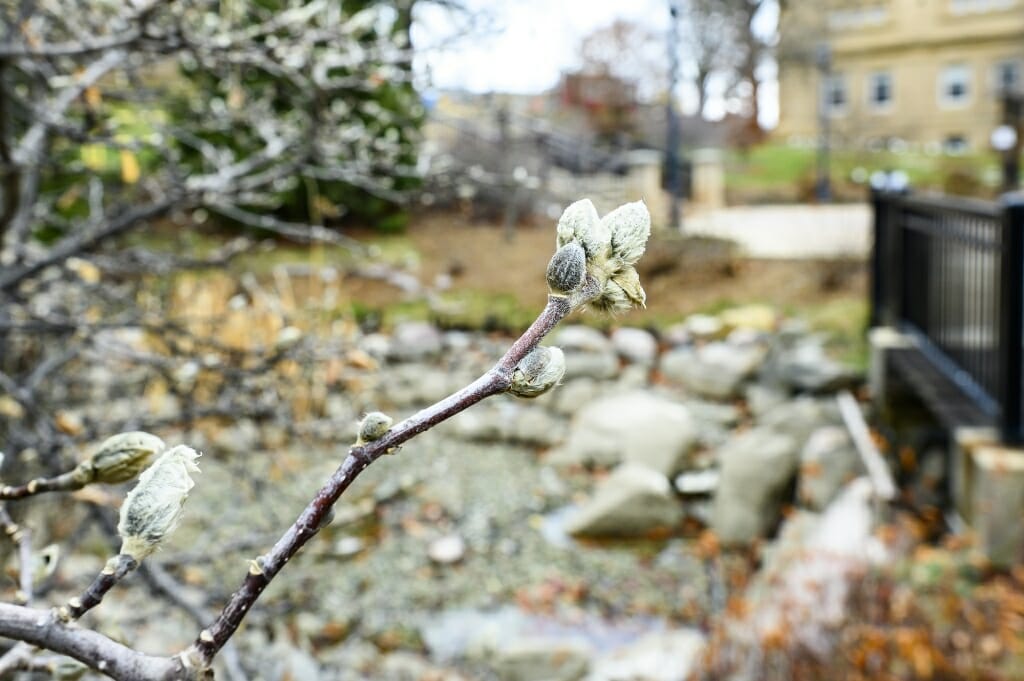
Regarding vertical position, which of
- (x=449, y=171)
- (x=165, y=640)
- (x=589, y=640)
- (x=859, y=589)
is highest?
(x=449, y=171)

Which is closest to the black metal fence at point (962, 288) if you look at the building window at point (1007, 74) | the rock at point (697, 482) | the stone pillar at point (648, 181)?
the rock at point (697, 482)

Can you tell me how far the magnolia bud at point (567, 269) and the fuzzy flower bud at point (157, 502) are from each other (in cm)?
24

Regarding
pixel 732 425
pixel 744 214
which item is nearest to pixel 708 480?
pixel 732 425

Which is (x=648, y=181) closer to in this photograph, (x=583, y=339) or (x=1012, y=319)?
(x=583, y=339)

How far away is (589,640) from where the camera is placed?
573 centimetres

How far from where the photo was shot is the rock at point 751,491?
270 inches

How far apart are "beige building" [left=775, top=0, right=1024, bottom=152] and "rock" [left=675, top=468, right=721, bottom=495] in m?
28.7

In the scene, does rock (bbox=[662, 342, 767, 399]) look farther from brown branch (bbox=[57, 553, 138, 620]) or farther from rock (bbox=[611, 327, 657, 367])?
brown branch (bbox=[57, 553, 138, 620])

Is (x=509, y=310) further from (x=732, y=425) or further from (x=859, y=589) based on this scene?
(x=859, y=589)

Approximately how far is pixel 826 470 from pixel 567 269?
683 centimetres

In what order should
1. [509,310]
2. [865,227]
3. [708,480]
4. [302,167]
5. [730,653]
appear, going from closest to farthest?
[302,167], [730,653], [708,480], [509,310], [865,227]

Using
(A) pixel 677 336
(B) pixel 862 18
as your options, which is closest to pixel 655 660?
(A) pixel 677 336

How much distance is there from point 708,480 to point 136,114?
566cm

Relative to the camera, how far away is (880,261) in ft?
28.4
